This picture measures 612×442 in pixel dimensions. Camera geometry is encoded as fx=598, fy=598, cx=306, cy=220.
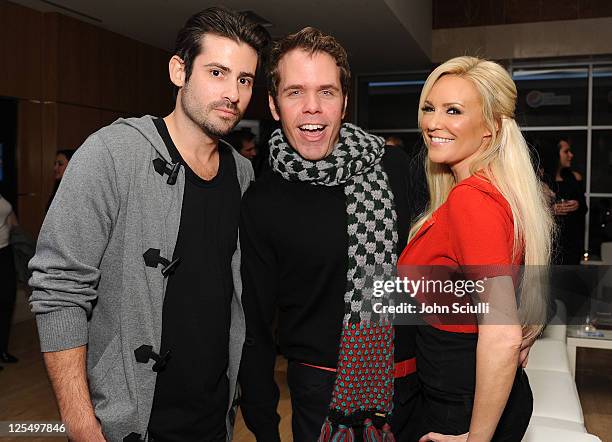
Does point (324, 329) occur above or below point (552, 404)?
above

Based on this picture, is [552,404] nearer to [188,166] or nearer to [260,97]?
[188,166]

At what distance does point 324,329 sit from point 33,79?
18.3 ft

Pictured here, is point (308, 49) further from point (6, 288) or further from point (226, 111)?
point (6, 288)

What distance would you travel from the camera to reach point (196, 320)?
158 centimetres

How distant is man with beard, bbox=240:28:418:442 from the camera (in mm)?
1668

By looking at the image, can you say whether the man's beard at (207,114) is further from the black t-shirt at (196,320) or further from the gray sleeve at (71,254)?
the gray sleeve at (71,254)

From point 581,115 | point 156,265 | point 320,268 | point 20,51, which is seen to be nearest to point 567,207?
point 320,268

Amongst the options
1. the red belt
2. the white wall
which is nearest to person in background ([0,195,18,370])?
the red belt

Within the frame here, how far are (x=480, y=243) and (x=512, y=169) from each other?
9.8 inches

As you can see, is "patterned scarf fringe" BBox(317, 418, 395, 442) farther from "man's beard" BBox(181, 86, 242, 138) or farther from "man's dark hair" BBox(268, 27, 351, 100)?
"man's dark hair" BBox(268, 27, 351, 100)

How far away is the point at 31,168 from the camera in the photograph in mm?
6273

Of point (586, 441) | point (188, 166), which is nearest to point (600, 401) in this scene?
point (586, 441)

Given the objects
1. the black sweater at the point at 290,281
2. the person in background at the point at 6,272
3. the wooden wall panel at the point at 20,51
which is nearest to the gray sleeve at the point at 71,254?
the black sweater at the point at 290,281

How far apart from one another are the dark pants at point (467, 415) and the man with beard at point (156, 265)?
56cm
